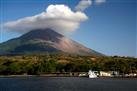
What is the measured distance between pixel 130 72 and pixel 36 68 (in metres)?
38.0

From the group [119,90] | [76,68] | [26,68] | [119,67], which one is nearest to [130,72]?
[119,67]

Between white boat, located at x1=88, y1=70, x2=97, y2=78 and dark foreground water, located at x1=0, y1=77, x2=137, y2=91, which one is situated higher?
white boat, located at x1=88, y1=70, x2=97, y2=78

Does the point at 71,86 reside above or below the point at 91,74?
below

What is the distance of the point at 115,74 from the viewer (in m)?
142

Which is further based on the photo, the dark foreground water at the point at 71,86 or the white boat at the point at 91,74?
the white boat at the point at 91,74

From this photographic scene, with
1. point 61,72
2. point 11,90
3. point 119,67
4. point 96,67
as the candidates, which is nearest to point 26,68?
point 61,72

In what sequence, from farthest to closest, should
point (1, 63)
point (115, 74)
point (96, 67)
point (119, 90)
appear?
point (1, 63), point (96, 67), point (115, 74), point (119, 90)

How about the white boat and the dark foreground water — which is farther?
the white boat

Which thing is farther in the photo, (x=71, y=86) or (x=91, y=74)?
(x=91, y=74)

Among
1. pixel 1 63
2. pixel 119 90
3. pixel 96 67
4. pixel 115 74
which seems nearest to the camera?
pixel 119 90

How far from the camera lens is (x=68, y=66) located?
153375 millimetres

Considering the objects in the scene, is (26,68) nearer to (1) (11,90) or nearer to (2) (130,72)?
(2) (130,72)

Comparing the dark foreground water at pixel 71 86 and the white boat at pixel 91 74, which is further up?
the white boat at pixel 91 74

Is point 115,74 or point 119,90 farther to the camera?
point 115,74
